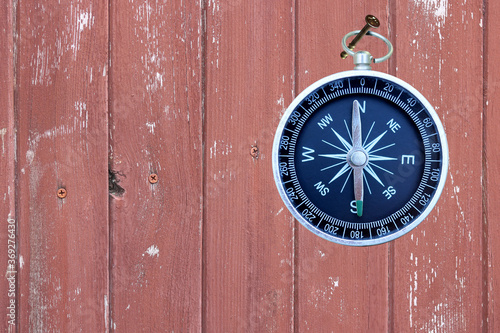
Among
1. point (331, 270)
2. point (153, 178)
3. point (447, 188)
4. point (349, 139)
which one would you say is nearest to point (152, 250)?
point (153, 178)

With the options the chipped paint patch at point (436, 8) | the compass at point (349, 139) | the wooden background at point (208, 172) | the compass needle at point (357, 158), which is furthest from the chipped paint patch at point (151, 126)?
the chipped paint patch at point (436, 8)

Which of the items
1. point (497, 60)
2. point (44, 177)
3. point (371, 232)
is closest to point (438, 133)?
point (371, 232)

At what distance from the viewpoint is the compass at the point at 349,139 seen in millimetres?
978

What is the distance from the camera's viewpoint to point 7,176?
1183 millimetres

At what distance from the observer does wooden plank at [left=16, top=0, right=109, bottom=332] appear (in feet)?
3.87

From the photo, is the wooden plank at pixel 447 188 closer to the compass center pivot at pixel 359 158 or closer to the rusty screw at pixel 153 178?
the compass center pivot at pixel 359 158

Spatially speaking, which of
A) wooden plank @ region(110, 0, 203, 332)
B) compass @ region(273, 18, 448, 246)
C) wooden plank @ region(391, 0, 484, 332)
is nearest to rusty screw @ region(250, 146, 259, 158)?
wooden plank @ region(110, 0, 203, 332)

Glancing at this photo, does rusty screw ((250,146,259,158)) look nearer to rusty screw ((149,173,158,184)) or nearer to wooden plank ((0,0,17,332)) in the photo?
rusty screw ((149,173,158,184))

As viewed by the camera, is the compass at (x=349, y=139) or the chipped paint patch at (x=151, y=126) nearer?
the compass at (x=349, y=139)

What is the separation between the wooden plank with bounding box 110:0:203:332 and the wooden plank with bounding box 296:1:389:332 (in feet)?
0.74

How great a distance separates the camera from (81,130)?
1.19m

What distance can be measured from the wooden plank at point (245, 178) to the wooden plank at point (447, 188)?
248 millimetres

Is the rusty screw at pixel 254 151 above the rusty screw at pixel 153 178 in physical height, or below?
above

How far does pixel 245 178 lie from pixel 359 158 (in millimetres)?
320
